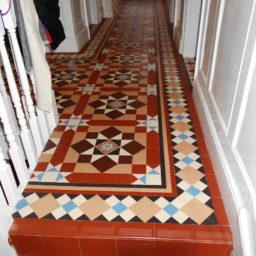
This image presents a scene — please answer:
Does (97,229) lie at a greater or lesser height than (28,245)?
greater

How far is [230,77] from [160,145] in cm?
85

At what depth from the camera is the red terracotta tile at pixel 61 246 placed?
171cm

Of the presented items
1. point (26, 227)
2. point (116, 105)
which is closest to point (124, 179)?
point (26, 227)

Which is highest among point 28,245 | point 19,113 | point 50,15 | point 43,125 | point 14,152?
point 50,15

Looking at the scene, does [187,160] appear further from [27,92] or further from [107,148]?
[27,92]

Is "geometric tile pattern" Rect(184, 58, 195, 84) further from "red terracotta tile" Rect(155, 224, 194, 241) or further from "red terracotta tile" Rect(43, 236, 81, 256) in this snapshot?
"red terracotta tile" Rect(43, 236, 81, 256)

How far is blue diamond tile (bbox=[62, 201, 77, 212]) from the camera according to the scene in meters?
1.87

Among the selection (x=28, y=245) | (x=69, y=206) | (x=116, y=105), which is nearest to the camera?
(x=28, y=245)

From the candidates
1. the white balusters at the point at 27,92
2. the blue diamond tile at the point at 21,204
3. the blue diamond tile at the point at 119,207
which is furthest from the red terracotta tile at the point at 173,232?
the white balusters at the point at 27,92

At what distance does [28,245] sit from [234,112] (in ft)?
5.13

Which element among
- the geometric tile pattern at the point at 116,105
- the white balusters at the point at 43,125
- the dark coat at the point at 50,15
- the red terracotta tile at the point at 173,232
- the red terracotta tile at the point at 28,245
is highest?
the dark coat at the point at 50,15

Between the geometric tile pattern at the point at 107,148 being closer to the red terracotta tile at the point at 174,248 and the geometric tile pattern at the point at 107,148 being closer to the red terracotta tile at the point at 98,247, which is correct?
the red terracotta tile at the point at 98,247

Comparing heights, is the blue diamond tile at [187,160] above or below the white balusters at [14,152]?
below

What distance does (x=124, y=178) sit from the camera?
6.88 feet
